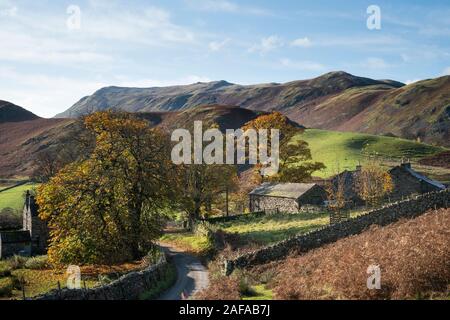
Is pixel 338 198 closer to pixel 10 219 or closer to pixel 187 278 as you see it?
pixel 187 278

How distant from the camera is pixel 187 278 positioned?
101 ft

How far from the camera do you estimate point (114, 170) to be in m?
A: 37.2

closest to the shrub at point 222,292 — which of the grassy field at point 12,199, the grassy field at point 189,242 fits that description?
the grassy field at point 189,242

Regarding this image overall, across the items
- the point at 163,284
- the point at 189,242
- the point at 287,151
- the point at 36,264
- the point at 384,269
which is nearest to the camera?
the point at 384,269

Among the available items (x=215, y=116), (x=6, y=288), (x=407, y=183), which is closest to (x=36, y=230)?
(x=6, y=288)

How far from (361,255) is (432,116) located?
12369cm

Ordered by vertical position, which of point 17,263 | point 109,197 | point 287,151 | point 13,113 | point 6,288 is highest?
point 13,113

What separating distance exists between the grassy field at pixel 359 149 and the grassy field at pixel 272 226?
31.2m

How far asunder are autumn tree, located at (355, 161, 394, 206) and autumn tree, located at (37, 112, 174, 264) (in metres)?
19.8

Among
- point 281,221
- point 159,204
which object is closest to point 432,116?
point 281,221

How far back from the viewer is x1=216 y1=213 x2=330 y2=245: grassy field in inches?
1535

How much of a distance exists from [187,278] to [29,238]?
974 inches
